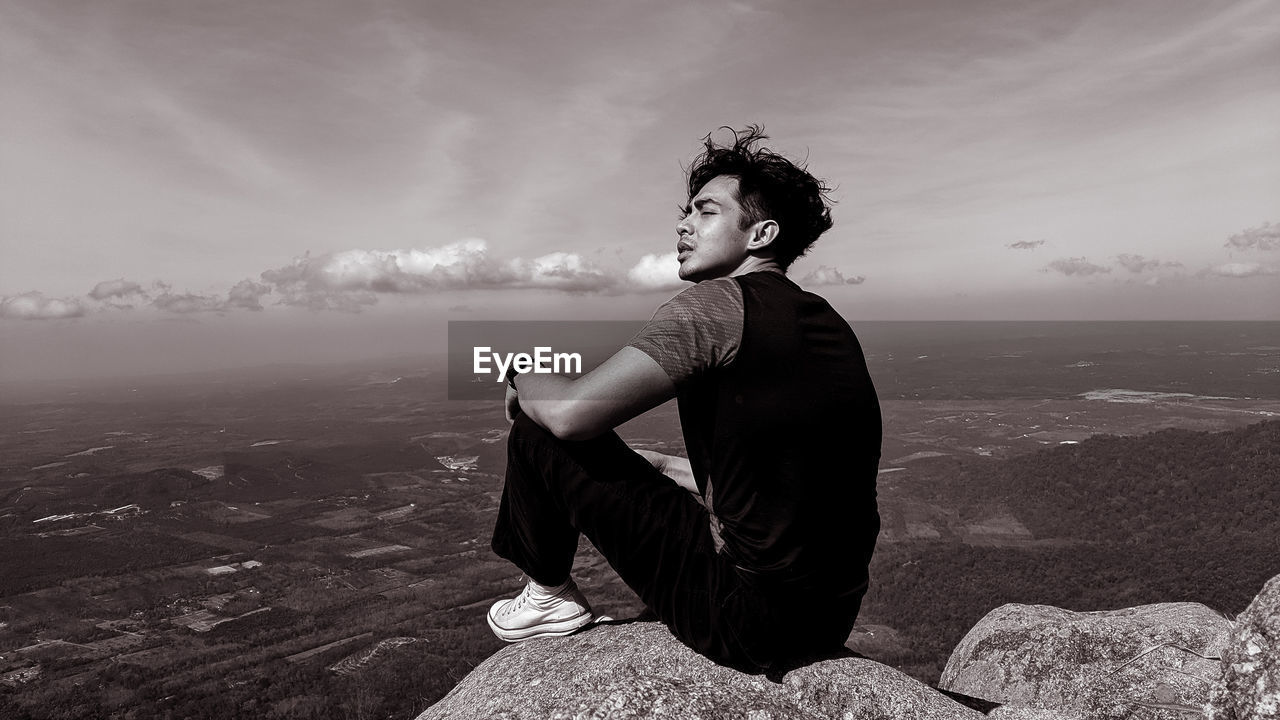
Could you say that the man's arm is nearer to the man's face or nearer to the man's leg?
the man's leg

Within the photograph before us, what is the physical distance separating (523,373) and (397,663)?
84.8m

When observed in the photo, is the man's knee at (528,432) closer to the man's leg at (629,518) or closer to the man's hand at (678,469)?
the man's leg at (629,518)

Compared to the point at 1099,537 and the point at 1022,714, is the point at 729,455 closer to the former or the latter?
the point at 1022,714

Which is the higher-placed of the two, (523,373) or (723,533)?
(523,373)

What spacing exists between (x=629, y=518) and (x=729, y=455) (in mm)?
955

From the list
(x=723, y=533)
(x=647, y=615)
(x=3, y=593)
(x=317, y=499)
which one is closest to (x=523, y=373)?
(x=723, y=533)

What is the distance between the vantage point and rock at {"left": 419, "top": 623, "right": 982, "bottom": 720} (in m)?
4.31

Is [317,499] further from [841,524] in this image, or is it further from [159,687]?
[841,524]

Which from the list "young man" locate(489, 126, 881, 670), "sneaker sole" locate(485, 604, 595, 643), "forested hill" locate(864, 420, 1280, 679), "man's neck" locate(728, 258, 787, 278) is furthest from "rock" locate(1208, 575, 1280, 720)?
"forested hill" locate(864, 420, 1280, 679)

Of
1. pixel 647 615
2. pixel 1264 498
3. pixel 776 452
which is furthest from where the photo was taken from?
pixel 1264 498

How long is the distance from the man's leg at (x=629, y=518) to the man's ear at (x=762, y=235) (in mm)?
1462

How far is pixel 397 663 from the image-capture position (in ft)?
250

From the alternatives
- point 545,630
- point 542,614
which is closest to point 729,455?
point 542,614

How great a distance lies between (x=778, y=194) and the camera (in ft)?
13.9
